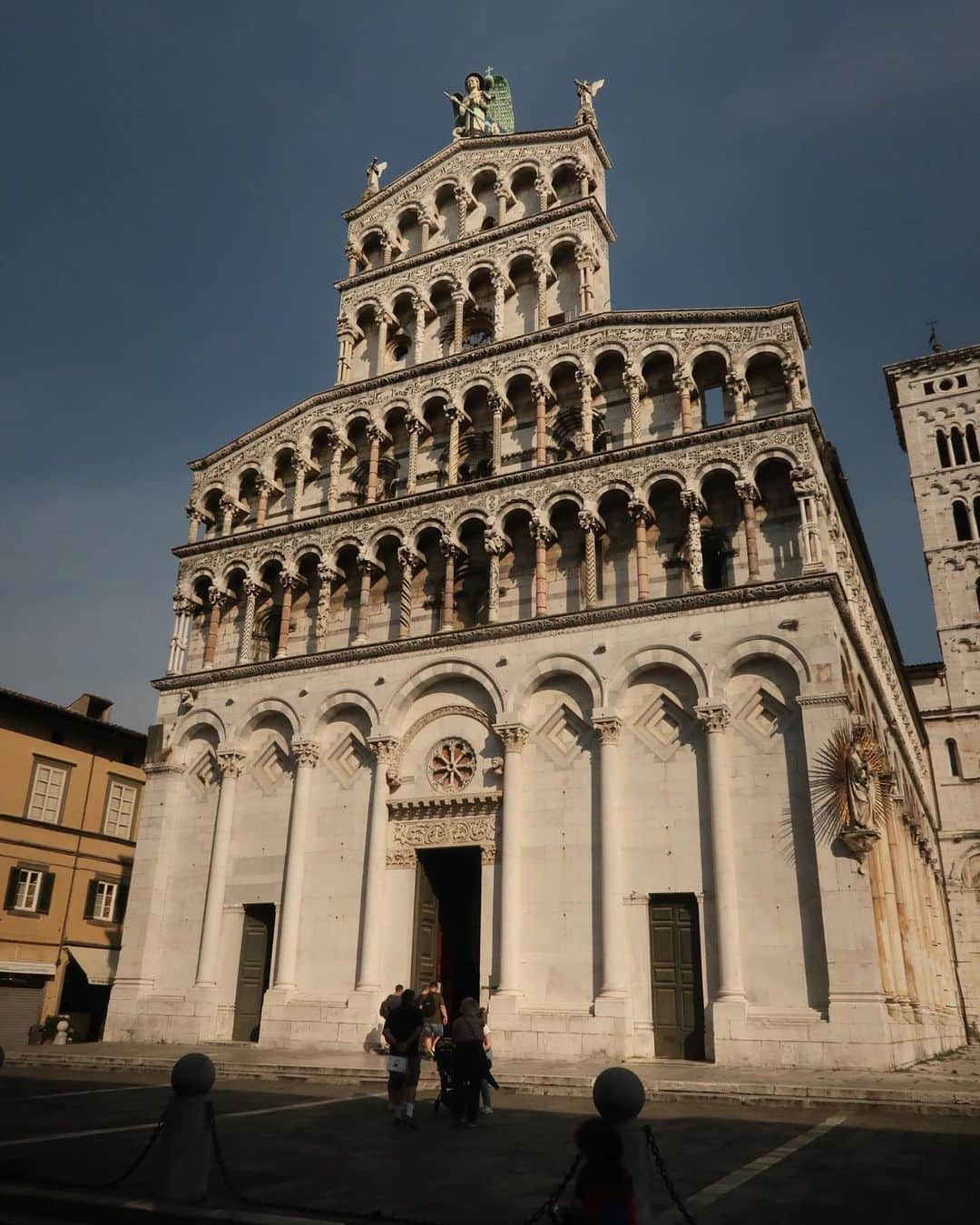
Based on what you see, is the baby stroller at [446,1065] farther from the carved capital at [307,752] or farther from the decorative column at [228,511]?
the decorative column at [228,511]

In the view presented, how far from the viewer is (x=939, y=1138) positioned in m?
12.1

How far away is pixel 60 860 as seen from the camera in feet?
112

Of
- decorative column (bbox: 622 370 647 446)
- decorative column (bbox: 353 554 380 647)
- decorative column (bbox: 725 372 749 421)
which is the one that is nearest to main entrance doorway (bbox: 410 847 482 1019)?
decorative column (bbox: 353 554 380 647)

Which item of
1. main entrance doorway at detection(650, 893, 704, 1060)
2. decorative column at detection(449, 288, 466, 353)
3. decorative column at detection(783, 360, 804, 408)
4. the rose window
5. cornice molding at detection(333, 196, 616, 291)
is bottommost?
main entrance doorway at detection(650, 893, 704, 1060)

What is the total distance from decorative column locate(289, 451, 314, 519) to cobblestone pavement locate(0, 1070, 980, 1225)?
19372mm

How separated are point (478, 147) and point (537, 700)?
876 inches

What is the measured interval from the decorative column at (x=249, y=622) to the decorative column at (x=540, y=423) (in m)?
9.84

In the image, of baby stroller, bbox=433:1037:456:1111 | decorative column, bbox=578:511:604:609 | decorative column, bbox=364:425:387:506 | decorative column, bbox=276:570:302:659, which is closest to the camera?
baby stroller, bbox=433:1037:456:1111

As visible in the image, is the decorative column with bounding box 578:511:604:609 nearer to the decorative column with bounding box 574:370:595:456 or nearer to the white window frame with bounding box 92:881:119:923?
the decorative column with bounding box 574:370:595:456

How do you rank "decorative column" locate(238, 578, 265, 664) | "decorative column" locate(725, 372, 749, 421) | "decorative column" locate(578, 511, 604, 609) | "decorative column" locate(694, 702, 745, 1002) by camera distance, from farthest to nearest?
"decorative column" locate(238, 578, 265, 664) < "decorative column" locate(725, 372, 749, 421) < "decorative column" locate(578, 511, 604, 609) < "decorative column" locate(694, 702, 745, 1002)

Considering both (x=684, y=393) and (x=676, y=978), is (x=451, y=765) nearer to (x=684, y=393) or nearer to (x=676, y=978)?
(x=676, y=978)

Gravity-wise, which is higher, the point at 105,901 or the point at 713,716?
the point at 713,716

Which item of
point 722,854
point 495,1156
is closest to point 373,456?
point 722,854

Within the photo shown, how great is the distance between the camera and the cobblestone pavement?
28.4 feet
